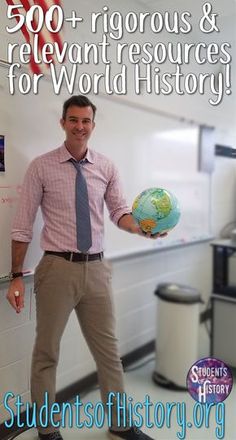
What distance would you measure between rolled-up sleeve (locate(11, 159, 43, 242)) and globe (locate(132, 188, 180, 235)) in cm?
39

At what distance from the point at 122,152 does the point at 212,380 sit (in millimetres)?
1171

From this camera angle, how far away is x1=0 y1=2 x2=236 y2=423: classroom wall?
4.91 feet

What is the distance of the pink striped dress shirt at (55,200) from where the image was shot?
1.31 meters

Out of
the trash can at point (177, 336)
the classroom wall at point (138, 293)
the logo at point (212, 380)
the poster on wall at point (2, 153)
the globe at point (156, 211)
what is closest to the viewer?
the globe at point (156, 211)

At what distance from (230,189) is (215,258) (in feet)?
2.23

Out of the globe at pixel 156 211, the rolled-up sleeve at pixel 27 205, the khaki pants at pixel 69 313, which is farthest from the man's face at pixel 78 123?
the khaki pants at pixel 69 313

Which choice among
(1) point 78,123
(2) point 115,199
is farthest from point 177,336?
(1) point 78,123

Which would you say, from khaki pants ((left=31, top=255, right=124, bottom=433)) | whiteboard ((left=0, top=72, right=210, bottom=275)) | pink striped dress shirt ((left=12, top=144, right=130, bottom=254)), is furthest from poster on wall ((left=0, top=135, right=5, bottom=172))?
khaki pants ((left=31, top=255, right=124, bottom=433))

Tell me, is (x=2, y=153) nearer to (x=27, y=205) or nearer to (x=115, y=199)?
(x=27, y=205)

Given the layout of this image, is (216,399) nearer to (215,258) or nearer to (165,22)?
(215,258)

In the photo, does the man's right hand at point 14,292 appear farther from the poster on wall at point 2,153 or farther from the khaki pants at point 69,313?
the poster on wall at point 2,153

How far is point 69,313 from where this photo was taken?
4.50ft

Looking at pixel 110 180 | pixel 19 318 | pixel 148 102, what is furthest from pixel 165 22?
pixel 19 318

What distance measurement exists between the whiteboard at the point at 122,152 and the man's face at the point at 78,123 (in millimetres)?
249
